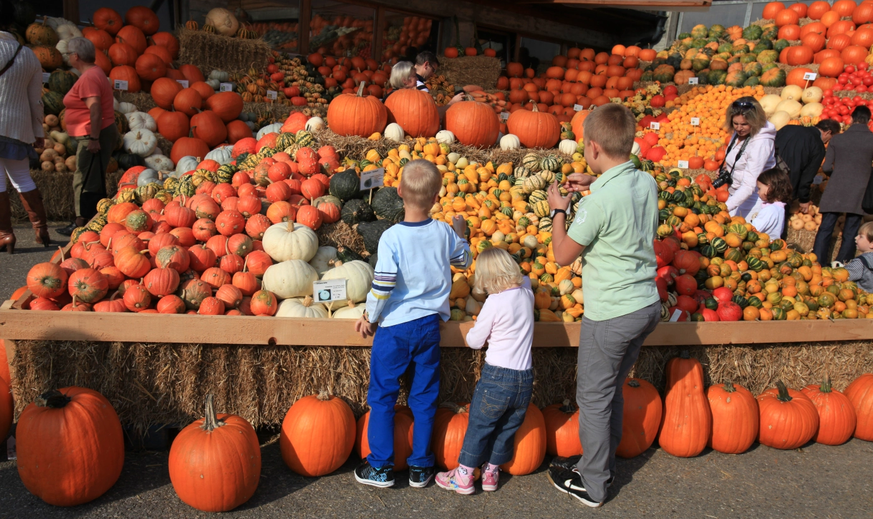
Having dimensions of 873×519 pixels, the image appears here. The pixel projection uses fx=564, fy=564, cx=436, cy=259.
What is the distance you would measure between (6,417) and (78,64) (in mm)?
4683

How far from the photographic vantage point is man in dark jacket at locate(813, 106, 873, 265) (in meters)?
6.81

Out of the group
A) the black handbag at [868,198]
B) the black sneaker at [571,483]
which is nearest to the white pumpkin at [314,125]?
the black sneaker at [571,483]

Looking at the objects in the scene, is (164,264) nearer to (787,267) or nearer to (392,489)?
(392,489)

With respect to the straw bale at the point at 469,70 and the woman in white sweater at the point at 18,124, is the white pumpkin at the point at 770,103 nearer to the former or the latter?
the straw bale at the point at 469,70

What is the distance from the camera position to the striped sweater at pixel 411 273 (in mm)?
2688

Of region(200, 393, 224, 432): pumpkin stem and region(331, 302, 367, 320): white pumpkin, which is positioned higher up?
region(331, 302, 367, 320): white pumpkin

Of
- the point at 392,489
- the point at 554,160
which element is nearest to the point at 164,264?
the point at 392,489

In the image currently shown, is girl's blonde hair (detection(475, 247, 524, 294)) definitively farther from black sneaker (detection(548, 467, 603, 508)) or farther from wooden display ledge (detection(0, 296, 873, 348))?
black sneaker (detection(548, 467, 603, 508))

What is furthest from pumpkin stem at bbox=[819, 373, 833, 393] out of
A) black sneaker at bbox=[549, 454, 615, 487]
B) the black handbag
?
the black handbag

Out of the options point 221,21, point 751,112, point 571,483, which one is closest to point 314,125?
point 571,483

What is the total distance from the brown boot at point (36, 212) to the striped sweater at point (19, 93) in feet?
1.81

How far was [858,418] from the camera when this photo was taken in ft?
12.8

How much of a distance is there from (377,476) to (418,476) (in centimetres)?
21

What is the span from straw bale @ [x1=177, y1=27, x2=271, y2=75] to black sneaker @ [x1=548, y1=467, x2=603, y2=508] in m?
8.55
